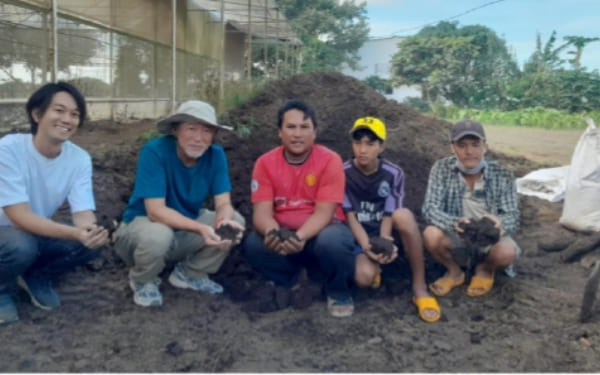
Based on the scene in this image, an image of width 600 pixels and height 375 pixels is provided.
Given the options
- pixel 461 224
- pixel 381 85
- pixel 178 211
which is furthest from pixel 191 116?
pixel 381 85

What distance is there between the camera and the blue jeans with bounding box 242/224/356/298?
9.59 feet

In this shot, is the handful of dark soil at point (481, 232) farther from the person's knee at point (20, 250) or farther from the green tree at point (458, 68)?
the green tree at point (458, 68)

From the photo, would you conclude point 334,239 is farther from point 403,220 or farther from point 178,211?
point 178,211

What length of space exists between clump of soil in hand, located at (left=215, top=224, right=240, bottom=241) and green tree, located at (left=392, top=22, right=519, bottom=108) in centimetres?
2853

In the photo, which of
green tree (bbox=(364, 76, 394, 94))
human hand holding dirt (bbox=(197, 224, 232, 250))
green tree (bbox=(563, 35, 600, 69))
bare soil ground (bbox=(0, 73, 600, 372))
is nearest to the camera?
bare soil ground (bbox=(0, 73, 600, 372))

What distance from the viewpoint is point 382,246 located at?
114 inches

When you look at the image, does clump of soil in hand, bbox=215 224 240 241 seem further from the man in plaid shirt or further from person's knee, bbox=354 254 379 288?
the man in plaid shirt

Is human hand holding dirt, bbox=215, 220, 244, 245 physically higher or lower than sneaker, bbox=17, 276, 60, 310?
higher

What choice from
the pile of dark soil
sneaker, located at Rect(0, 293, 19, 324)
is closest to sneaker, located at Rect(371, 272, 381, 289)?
the pile of dark soil

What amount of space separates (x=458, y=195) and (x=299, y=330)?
1.36m

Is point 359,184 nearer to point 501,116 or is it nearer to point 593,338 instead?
point 593,338

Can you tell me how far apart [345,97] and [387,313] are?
502 centimetres

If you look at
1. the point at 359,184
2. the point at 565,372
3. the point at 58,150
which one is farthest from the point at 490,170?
the point at 58,150

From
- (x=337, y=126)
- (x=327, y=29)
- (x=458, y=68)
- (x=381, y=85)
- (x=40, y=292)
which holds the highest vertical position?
(x=327, y=29)
